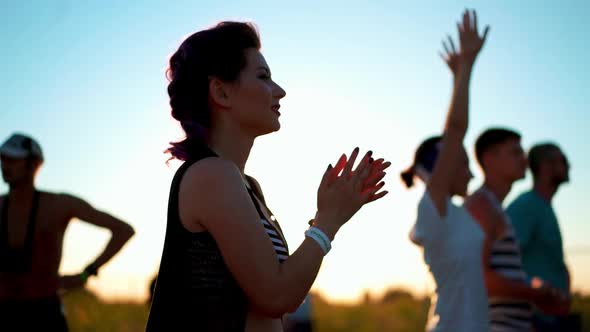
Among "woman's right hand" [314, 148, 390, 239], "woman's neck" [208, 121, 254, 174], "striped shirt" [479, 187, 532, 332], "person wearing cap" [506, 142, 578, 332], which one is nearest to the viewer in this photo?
"woman's right hand" [314, 148, 390, 239]

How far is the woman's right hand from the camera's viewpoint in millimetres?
2480

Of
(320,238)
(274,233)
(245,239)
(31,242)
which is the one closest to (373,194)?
(320,238)

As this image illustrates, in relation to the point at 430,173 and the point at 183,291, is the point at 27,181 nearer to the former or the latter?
the point at 430,173

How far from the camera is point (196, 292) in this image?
7.87ft

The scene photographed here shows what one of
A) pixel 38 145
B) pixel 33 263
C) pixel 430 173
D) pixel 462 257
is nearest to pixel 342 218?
pixel 462 257

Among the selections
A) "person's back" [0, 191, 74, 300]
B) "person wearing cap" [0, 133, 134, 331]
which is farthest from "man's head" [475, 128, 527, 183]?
"person's back" [0, 191, 74, 300]

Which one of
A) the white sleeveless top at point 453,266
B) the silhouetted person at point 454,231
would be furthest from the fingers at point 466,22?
the white sleeveless top at point 453,266

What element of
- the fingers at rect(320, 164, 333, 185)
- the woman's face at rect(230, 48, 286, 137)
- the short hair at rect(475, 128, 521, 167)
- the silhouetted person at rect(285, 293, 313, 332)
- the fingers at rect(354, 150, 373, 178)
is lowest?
the silhouetted person at rect(285, 293, 313, 332)

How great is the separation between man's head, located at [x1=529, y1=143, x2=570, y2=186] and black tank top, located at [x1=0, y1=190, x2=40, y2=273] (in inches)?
155

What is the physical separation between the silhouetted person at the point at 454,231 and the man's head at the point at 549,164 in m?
2.39

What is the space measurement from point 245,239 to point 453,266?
2219 mm

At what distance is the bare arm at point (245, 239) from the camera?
92.5 inches

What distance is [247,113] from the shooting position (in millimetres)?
2656

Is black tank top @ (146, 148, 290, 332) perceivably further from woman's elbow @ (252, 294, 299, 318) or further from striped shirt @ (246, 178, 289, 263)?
striped shirt @ (246, 178, 289, 263)
